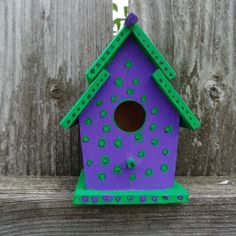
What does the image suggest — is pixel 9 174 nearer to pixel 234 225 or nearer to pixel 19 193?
pixel 19 193

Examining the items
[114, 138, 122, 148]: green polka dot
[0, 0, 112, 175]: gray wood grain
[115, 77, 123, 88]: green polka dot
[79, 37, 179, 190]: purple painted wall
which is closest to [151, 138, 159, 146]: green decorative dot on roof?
[79, 37, 179, 190]: purple painted wall

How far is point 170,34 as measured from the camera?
1521 millimetres

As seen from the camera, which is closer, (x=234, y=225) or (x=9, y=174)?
(x=234, y=225)

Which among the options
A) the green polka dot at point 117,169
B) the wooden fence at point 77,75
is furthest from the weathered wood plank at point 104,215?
the green polka dot at point 117,169

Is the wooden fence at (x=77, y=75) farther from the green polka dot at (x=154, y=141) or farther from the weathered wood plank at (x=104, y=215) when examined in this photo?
the green polka dot at (x=154, y=141)

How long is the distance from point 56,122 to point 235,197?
0.76 meters

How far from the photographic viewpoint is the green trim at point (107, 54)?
117 centimetres

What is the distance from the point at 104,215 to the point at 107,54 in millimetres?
572

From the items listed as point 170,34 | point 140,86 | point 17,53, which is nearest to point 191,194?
point 140,86

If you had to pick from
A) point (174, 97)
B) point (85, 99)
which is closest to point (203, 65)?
point (174, 97)

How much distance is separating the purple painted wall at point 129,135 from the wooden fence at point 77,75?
179 millimetres

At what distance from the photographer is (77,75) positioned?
58.2 inches

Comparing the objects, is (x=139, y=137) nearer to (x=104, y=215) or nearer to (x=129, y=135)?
(x=129, y=135)

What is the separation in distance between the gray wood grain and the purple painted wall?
0.91 ft
